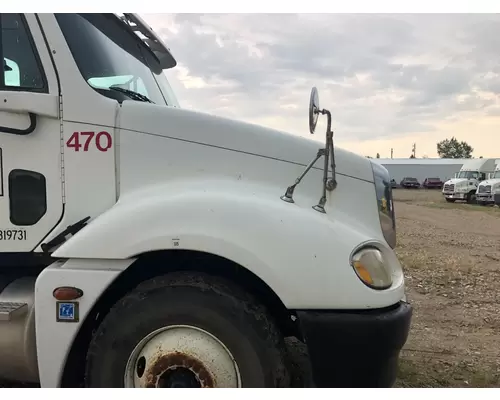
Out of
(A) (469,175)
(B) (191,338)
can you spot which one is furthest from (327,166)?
(A) (469,175)

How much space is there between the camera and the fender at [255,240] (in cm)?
233

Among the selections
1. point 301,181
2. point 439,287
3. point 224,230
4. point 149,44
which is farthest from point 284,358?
point 439,287

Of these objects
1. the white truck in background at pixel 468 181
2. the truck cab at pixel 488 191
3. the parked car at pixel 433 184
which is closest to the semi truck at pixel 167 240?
the truck cab at pixel 488 191

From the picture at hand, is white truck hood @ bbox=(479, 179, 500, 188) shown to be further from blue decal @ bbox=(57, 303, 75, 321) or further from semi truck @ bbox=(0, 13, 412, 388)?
blue decal @ bbox=(57, 303, 75, 321)

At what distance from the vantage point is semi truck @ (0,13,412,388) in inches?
92.1

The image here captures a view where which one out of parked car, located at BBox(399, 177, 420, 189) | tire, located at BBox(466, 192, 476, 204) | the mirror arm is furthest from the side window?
parked car, located at BBox(399, 177, 420, 189)

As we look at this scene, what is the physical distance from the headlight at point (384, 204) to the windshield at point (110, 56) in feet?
5.20

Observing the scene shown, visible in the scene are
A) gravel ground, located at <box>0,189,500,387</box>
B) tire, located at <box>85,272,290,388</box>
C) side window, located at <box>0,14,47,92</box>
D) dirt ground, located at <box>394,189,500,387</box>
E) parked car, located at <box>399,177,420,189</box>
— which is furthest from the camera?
parked car, located at <box>399,177,420,189</box>

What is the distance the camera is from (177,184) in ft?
8.77

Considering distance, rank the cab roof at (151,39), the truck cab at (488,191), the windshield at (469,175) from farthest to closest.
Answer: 1. the windshield at (469,175)
2. the truck cab at (488,191)
3. the cab roof at (151,39)

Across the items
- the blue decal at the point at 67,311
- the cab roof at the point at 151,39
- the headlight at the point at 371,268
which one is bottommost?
the blue decal at the point at 67,311

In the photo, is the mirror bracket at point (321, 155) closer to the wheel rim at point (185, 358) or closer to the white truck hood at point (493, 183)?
the wheel rim at point (185, 358)

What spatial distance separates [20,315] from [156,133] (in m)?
1.22

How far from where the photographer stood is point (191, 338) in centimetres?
236
